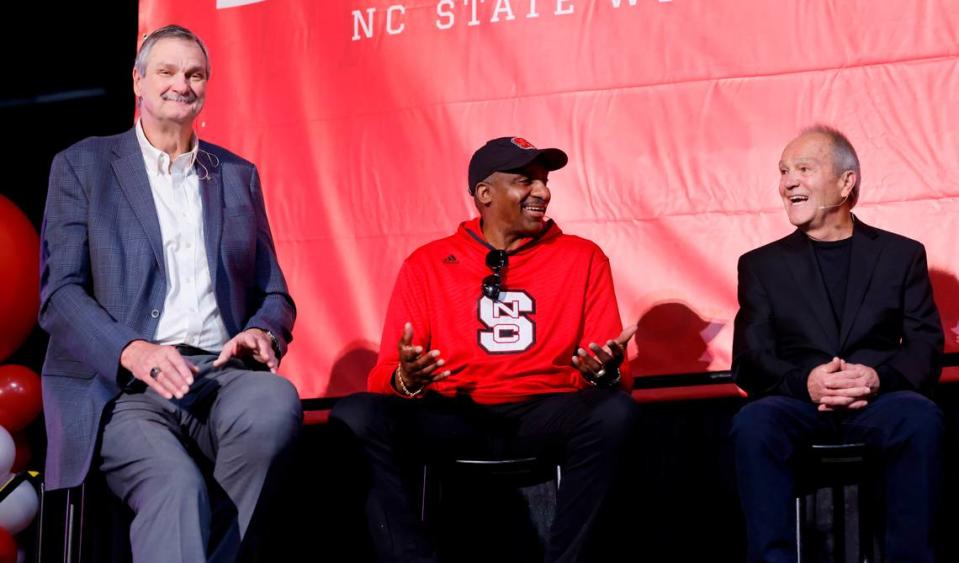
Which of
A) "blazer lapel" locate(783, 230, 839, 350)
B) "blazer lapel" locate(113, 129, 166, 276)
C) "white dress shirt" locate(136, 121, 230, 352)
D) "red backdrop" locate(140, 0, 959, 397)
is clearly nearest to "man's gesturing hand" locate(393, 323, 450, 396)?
"white dress shirt" locate(136, 121, 230, 352)

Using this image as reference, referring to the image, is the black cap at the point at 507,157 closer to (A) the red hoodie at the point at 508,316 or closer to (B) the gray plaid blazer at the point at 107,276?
(A) the red hoodie at the point at 508,316

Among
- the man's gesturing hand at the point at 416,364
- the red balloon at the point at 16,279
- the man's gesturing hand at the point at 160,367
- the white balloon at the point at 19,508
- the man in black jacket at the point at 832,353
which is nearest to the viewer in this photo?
the man's gesturing hand at the point at 160,367

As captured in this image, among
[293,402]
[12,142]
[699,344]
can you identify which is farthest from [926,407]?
[12,142]

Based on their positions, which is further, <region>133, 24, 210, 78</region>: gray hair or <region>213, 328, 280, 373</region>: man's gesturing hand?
<region>133, 24, 210, 78</region>: gray hair

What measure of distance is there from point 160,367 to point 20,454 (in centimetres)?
168

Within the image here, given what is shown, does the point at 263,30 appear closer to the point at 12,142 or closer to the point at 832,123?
the point at 12,142

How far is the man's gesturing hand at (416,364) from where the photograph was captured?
2684mm

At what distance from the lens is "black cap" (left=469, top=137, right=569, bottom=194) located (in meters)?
3.18

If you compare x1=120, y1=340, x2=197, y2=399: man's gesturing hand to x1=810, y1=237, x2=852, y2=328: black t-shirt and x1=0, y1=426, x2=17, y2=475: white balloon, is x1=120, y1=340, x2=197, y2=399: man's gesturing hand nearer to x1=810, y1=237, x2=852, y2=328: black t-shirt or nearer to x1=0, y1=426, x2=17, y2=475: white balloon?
x1=0, y1=426, x2=17, y2=475: white balloon

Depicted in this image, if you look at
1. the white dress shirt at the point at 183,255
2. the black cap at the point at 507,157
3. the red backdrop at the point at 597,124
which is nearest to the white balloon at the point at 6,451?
the red backdrop at the point at 597,124

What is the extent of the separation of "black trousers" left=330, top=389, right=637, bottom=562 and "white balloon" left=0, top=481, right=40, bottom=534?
4.68 ft

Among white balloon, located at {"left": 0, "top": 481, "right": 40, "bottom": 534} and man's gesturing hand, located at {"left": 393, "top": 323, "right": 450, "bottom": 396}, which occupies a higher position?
man's gesturing hand, located at {"left": 393, "top": 323, "right": 450, "bottom": 396}

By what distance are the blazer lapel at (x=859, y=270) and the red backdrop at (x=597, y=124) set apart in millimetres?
236

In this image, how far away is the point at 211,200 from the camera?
2881 mm
